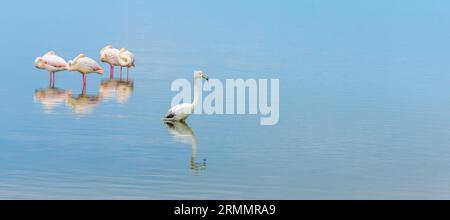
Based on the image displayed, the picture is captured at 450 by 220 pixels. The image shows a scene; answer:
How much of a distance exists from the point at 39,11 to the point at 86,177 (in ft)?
128

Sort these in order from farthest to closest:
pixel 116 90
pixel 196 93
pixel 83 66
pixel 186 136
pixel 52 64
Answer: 1. pixel 52 64
2. pixel 83 66
3. pixel 116 90
4. pixel 196 93
5. pixel 186 136

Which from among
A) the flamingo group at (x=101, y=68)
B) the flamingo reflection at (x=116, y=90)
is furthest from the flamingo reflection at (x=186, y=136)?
the flamingo reflection at (x=116, y=90)

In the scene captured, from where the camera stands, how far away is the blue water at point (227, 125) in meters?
15.7

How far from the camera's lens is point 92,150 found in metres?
17.7

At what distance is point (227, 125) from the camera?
20500 mm

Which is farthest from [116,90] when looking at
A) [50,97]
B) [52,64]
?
[50,97]

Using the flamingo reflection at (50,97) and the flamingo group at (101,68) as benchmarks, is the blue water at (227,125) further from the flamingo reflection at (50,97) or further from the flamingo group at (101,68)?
the flamingo group at (101,68)

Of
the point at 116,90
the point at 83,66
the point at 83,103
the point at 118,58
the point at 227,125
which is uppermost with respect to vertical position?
the point at 118,58

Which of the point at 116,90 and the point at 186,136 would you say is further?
the point at 116,90

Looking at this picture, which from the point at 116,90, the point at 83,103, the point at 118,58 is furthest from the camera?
the point at 118,58

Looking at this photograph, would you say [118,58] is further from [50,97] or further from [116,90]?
[50,97]

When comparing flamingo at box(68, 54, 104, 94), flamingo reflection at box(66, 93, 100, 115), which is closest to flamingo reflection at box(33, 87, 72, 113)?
flamingo reflection at box(66, 93, 100, 115)

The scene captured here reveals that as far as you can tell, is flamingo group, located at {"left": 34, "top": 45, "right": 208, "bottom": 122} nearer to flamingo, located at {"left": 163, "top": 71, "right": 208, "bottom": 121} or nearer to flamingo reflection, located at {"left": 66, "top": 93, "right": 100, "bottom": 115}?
flamingo, located at {"left": 163, "top": 71, "right": 208, "bottom": 121}

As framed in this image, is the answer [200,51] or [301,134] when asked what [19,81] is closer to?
[301,134]
